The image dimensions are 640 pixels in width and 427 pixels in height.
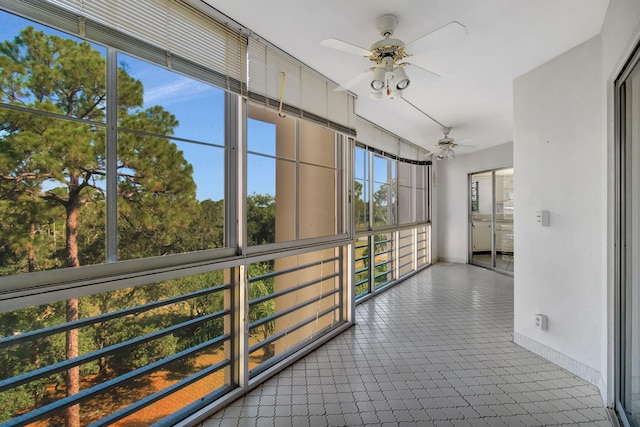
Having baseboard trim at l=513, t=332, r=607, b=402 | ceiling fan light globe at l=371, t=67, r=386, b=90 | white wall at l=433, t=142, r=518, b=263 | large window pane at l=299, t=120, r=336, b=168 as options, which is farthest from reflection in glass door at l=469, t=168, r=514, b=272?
ceiling fan light globe at l=371, t=67, r=386, b=90

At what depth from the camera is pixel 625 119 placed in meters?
1.81

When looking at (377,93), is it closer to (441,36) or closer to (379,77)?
(379,77)

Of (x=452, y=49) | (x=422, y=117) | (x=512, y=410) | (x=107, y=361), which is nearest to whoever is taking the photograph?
(x=512, y=410)

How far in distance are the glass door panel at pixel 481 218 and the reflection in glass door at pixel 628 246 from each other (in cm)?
487

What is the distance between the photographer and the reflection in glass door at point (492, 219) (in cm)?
618

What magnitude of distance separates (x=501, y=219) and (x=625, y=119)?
4894mm

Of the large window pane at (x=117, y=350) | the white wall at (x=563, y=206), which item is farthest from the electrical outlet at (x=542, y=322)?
the large window pane at (x=117, y=350)

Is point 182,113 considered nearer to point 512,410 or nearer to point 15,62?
point 15,62

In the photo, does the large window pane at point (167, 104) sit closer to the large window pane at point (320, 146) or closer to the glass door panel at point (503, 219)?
the large window pane at point (320, 146)

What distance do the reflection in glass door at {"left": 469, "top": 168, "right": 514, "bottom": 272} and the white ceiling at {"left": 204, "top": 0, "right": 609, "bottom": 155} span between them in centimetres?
346

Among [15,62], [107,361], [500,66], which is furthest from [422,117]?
[107,361]

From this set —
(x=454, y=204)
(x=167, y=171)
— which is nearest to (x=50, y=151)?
(x=167, y=171)

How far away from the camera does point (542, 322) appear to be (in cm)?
261

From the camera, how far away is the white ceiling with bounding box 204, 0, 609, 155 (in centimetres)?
188
